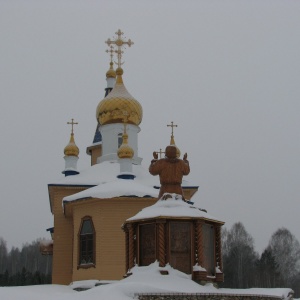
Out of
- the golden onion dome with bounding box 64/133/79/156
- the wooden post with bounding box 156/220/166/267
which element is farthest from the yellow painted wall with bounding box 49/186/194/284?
the wooden post with bounding box 156/220/166/267

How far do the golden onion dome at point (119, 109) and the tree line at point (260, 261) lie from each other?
19.0m

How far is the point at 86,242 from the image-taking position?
2205 cm

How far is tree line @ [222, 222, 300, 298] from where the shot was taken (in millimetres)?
45000

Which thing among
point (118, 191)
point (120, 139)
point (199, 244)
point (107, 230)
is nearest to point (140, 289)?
point (199, 244)

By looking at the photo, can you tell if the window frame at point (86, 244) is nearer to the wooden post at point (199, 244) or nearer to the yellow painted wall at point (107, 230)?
the yellow painted wall at point (107, 230)

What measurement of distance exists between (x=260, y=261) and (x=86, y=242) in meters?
26.2

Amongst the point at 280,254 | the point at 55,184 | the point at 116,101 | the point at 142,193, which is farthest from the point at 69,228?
the point at 280,254

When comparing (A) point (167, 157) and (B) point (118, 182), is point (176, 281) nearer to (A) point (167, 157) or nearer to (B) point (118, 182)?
(A) point (167, 157)

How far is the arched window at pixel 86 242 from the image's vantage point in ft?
71.6

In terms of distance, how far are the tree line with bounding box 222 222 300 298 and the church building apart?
62.5 ft

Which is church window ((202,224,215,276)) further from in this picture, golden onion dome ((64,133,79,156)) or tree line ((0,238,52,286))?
tree line ((0,238,52,286))

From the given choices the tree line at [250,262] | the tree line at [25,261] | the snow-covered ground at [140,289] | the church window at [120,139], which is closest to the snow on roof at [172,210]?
the snow-covered ground at [140,289]

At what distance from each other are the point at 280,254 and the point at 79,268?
3568 centimetres

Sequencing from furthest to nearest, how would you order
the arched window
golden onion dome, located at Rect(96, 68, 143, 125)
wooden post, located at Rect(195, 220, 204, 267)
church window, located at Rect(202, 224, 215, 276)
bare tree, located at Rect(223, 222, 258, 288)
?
1. bare tree, located at Rect(223, 222, 258, 288)
2. golden onion dome, located at Rect(96, 68, 143, 125)
3. the arched window
4. church window, located at Rect(202, 224, 215, 276)
5. wooden post, located at Rect(195, 220, 204, 267)
